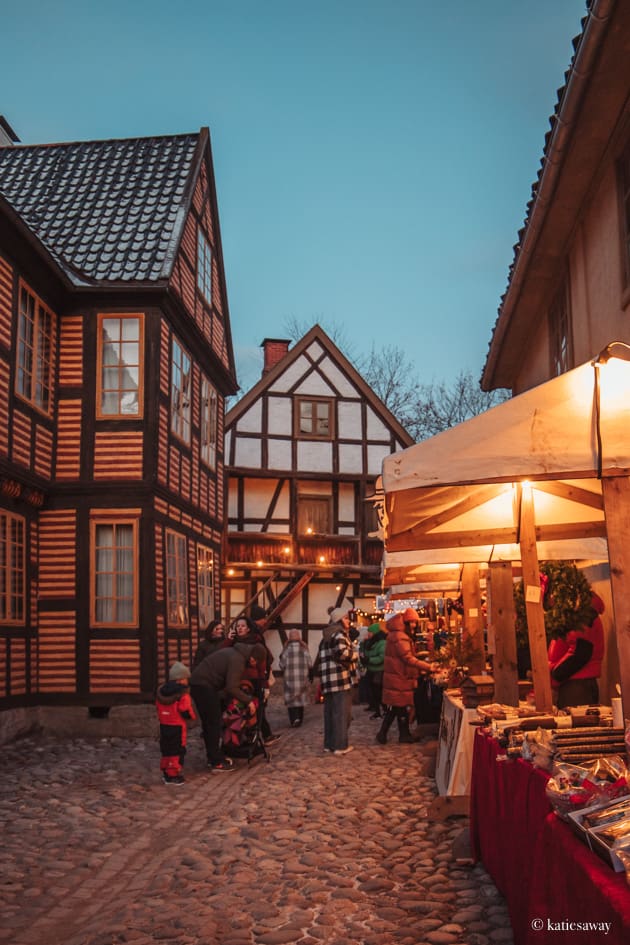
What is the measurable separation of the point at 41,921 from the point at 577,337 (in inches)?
299

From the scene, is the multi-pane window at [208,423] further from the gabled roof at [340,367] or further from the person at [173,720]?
the person at [173,720]

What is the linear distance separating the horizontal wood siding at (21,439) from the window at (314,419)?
46.7 feet

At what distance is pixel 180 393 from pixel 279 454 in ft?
34.3

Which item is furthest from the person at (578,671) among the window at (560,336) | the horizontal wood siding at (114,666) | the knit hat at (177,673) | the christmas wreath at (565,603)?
the horizontal wood siding at (114,666)

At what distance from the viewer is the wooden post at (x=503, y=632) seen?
7.09 m

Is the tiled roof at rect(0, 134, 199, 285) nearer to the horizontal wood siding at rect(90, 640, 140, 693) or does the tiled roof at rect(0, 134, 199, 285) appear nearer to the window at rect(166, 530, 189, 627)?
the window at rect(166, 530, 189, 627)

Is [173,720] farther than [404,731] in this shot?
No

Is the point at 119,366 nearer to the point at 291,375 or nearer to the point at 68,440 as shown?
the point at 68,440

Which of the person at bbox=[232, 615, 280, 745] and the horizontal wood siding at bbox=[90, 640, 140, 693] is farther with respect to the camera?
the horizontal wood siding at bbox=[90, 640, 140, 693]

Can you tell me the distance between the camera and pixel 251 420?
27469 mm

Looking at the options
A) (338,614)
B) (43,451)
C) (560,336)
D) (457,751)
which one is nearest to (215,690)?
(338,614)

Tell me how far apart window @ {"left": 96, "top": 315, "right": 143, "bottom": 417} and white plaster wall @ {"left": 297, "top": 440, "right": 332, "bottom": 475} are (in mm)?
12511

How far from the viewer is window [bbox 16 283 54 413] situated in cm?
1369

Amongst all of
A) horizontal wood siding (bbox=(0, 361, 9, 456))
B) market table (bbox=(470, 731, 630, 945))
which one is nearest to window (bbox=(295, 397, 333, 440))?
horizontal wood siding (bbox=(0, 361, 9, 456))
